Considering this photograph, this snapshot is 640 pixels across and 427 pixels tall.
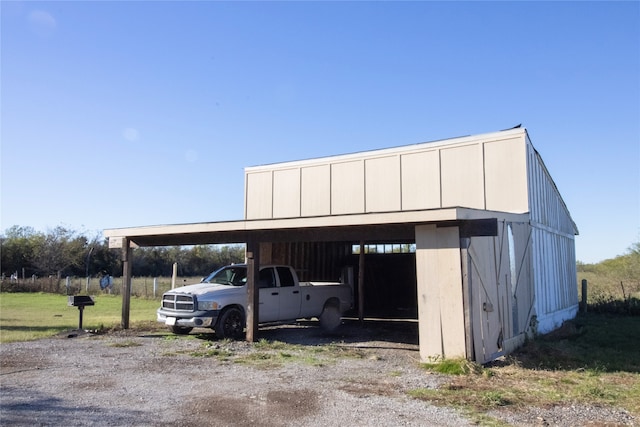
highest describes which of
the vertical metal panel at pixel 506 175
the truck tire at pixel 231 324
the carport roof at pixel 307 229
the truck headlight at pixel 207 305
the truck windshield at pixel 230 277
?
the vertical metal panel at pixel 506 175

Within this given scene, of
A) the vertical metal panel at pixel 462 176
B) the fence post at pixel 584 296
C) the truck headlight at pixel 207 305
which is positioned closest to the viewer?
the truck headlight at pixel 207 305

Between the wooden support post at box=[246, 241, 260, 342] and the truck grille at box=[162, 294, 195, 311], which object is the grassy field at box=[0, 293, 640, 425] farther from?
the truck grille at box=[162, 294, 195, 311]

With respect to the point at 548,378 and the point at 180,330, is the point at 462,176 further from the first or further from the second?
the point at 180,330

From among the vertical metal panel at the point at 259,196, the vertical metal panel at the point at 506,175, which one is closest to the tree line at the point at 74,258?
the vertical metal panel at the point at 259,196

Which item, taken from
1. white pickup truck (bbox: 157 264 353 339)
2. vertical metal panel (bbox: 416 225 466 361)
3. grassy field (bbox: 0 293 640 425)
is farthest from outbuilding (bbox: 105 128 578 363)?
white pickup truck (bbox: 157 264 353 339)

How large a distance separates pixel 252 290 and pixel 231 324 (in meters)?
1.05

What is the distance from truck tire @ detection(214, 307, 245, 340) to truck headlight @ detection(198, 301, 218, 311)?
32 cm

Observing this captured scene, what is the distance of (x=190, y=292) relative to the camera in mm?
12016

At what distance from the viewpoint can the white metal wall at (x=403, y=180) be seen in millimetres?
13000

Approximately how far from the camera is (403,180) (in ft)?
50.2

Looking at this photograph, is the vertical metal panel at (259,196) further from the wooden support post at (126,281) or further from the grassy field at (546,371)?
the grassy field at (546,371)

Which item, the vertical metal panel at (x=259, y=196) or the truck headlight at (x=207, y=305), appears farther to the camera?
the vertical metal panel at (x=259, y=196)

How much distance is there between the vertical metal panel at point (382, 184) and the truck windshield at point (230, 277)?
4.72 meters

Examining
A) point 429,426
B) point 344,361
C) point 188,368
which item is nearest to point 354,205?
point 344,361
